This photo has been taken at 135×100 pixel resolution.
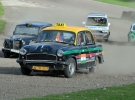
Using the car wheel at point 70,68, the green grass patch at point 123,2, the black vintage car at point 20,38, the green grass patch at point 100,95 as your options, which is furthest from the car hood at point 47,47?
the green grass patch at point 123,2

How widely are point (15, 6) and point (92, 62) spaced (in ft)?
128

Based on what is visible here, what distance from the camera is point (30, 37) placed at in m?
23.2

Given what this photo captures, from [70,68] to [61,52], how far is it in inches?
28.7

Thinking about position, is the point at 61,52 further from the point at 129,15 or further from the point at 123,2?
the point at 123,2

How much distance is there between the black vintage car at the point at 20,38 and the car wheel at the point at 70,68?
21.3ft

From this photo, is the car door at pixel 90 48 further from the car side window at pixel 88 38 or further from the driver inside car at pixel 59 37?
the driver inside car at pixel 59 37

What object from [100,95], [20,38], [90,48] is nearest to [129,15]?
[20,38]

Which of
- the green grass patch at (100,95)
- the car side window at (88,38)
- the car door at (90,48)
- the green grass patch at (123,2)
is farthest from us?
the green grass patch at (123,2)

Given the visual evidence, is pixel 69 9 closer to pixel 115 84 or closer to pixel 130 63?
pixel 130 63

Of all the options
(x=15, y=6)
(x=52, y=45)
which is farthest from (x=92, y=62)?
(x=15, y=6)

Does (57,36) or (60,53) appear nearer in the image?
(60,53)

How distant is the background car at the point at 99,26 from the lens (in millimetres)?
34438

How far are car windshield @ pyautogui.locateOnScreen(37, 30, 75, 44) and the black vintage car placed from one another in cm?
531

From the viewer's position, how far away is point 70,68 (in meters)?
16.3
